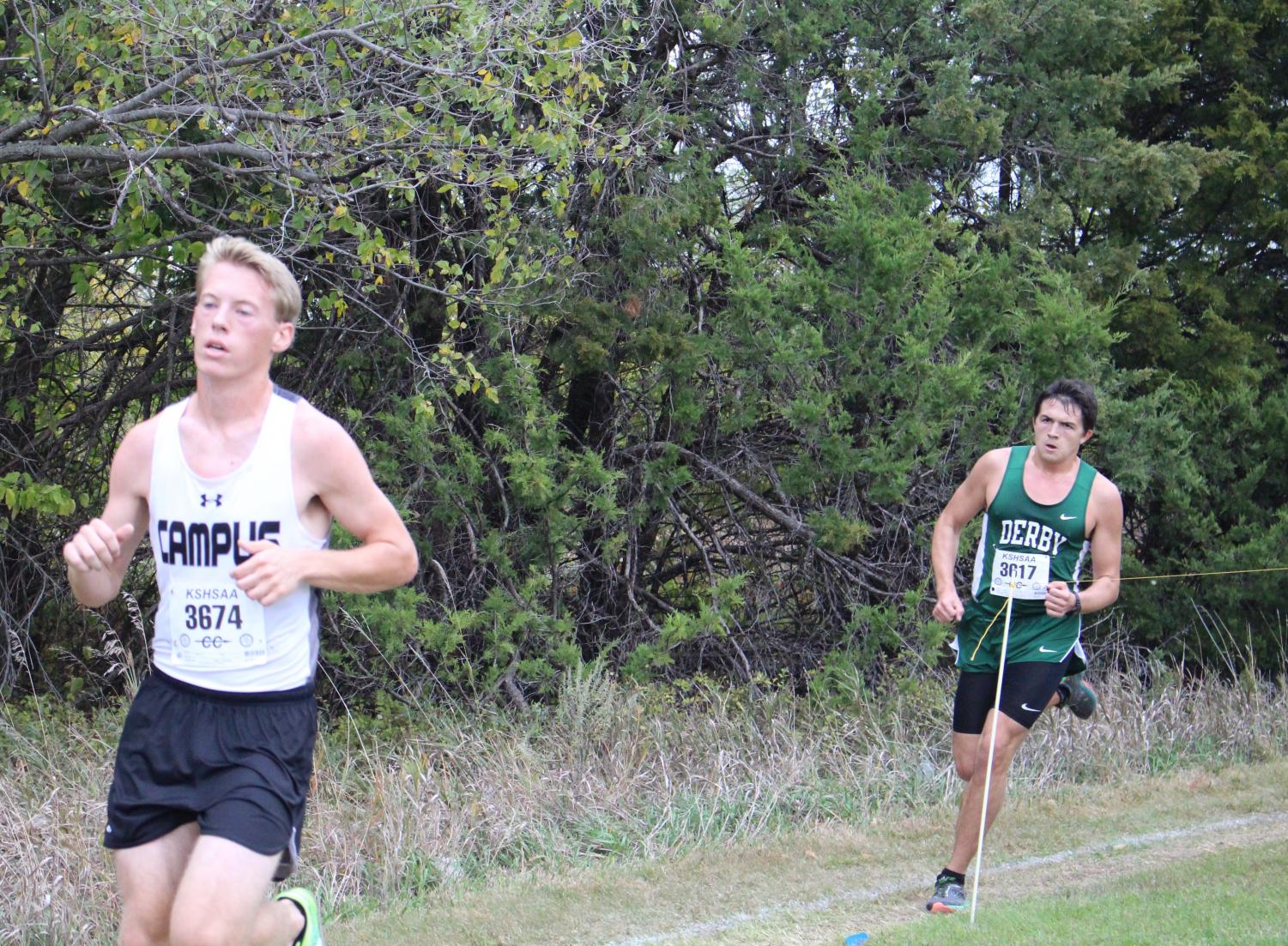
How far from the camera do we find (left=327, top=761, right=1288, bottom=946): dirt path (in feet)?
17.6

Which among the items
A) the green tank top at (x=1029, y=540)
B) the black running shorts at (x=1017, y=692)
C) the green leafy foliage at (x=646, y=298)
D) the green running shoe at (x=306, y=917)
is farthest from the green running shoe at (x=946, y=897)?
the green leafy foliage at (x=646, y=298)

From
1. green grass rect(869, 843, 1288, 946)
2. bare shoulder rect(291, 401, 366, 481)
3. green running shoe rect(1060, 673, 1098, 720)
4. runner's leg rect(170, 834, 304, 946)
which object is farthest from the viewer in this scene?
green running shoe rect(1060, 673, 1098, 720)

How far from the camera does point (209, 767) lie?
3.28 metres

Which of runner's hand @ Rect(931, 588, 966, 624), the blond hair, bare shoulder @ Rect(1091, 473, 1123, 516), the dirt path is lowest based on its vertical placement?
the dirt path

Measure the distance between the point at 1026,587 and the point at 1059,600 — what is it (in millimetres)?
195

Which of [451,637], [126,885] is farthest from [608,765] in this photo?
[126,885]

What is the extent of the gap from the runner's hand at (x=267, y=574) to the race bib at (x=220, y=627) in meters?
0.11

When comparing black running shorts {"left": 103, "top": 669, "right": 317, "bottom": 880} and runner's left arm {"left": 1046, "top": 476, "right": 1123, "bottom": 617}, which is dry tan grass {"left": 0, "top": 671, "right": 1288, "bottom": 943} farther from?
black running shorts {"left": 103, "top": 669, "right": 317, "bottom": 880}

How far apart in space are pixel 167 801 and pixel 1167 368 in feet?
35.4

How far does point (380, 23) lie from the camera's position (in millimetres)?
6586

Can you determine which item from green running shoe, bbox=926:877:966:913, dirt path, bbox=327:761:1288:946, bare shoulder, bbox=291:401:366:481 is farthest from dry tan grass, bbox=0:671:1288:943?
bare shoulder, bbox=291:401:366:481

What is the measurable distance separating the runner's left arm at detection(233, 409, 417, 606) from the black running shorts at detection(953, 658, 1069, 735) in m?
3.17

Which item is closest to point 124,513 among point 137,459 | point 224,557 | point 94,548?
point 137,459

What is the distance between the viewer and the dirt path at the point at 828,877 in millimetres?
Answer: 5352
